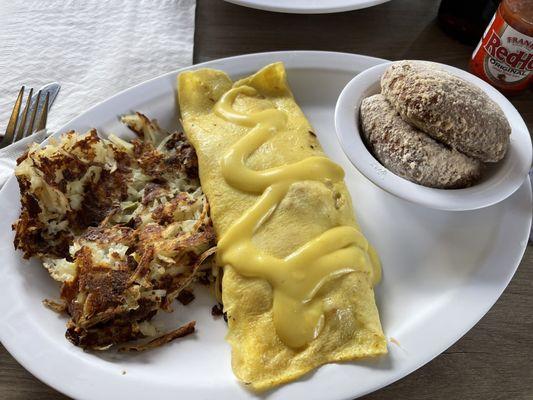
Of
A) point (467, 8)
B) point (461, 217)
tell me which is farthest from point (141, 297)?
point (467, 8)

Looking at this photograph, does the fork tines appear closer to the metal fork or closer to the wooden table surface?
the metal fork

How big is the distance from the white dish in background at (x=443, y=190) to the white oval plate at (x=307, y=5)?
1.36 feet

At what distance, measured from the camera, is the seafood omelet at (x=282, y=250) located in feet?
3.25

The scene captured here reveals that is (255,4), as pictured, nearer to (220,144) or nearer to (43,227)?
(220,144)

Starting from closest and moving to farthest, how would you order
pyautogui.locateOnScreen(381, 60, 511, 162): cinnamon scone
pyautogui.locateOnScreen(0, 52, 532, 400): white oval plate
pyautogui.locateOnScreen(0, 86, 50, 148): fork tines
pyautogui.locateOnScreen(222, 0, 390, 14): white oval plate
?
pyautogui.locateOnScreen(0, 52, 532, 400): white oval plate, pyautogui.locateOnScreen(381, 60, 511, 162): cinnamon scone, pyautogui.locateOnScreen(0, 86, 50, 148): fork tines, pyautogui.locateOnScreen(222, 0, 390, 14): white oval plate

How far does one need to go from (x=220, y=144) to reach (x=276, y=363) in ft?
1.88

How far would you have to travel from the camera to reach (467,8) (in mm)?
1732

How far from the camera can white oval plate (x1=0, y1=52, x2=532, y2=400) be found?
3.10ft

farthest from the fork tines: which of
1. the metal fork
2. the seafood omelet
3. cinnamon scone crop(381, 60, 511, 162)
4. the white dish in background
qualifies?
cinnamon scone crop(381, 60, 511, 162)

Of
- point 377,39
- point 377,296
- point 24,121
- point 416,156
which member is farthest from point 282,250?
point 377,39

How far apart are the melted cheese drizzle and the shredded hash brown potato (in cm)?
10

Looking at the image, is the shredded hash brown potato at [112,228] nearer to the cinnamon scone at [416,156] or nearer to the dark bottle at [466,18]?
the cinnamon scone at [416,156]

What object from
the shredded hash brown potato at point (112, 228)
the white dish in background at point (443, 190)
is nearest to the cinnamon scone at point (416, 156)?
the white dish in background at point (443, 190)

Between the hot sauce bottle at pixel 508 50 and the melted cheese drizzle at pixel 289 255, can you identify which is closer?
the melted cheese drizzle at pixel 289 255
